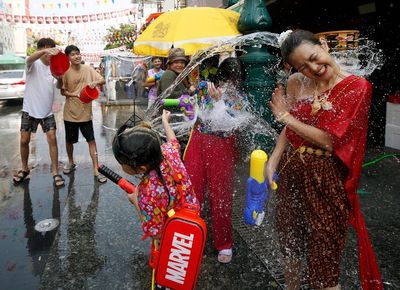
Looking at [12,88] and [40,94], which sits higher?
[40,94]

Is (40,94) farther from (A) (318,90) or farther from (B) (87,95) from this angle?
(A) (318,90)

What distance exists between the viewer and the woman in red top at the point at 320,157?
1.66m

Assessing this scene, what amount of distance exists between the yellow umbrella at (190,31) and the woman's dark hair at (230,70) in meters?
1.96

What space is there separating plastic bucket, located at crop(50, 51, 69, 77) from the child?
3155mm

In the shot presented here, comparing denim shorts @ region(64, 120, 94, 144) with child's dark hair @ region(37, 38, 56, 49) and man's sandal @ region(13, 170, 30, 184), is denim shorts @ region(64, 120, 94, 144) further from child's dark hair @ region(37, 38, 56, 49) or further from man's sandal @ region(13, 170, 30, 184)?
child's dark hair @ region(37, 38, 56, 49)

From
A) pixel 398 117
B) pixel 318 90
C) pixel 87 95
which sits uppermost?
pixel 318 90

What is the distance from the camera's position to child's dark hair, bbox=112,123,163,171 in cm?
165

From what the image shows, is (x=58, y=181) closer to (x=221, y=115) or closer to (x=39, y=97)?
(x=39, y=97)

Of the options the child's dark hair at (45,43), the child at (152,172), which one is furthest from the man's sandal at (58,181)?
the child at (152,172)

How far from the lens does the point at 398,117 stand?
5.85 metres

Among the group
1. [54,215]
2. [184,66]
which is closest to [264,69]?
[184,66]

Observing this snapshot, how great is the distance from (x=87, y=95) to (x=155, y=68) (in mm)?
4115

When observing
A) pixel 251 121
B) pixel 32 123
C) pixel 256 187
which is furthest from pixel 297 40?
pixel 32 123

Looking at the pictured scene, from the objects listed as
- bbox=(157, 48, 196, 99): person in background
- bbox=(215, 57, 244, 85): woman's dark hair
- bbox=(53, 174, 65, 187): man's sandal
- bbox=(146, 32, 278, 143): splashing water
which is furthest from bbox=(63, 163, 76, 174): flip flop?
bbox=(215, 57, 244, 85): woman's dark hair
